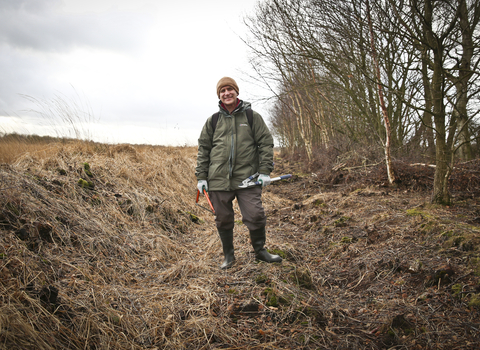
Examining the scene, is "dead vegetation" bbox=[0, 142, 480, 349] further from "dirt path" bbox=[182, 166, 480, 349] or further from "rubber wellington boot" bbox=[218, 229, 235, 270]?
"rubber wellington boot" bbox=[218, 229, 235, 270]

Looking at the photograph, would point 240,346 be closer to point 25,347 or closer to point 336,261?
point 25,347

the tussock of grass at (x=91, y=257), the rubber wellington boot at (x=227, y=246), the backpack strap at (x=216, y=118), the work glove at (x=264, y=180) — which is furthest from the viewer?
the rubber wellington boot at (x=227, y=246)

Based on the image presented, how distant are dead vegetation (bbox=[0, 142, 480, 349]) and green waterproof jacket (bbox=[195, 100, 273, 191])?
0.99m

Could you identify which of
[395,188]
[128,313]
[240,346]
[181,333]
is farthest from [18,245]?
[395,188]

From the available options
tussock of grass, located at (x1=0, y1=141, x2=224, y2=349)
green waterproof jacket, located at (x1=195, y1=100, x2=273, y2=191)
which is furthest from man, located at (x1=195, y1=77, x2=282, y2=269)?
tussock of grass, located at (x1=0, y1=141, x2=224, y2=349)

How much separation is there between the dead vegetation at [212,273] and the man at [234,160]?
508 mm

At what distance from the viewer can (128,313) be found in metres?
2.08

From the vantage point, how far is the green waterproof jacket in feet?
9.87

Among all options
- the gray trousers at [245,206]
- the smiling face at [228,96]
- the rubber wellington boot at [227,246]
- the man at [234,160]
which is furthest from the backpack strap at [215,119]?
the rubber wellington boot at [227,246]

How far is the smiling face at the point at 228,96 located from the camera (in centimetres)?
305

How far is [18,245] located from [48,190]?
1.45m

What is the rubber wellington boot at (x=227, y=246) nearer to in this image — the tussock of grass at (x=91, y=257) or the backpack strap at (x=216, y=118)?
the tussock of grass at (x=91, y=257)

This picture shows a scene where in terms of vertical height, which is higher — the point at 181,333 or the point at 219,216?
the point at 219,216

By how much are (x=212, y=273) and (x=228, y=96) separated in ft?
6.28
